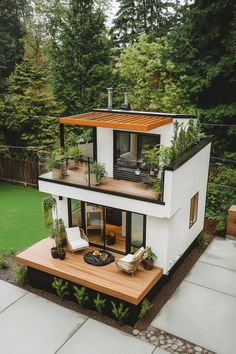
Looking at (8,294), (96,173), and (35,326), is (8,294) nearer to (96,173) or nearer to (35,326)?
(35,326)

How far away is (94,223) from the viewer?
35.0ft

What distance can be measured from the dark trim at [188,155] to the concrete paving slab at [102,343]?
14.6ft

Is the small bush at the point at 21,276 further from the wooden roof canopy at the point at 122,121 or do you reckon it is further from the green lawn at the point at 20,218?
the wooden roof canopy at the point at 122,121

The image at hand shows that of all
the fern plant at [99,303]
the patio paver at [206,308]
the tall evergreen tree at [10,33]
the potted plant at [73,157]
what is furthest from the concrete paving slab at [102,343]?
the tall evergreen tree at [10,33]

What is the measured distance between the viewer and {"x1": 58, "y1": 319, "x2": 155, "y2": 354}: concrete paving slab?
7.52 metres

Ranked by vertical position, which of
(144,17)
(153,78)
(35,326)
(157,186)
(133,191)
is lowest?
(35,326)

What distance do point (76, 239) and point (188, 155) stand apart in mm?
4495

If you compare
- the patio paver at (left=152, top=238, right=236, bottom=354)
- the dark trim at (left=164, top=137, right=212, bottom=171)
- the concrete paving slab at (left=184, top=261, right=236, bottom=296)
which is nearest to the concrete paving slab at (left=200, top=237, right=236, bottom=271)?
the patio paver at (left=152, top=238, right=236, bottom=354)

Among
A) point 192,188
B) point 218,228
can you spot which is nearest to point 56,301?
point 192,188

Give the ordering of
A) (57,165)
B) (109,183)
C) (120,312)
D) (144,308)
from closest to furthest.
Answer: (120,312) → (144,308) → (109,183) → (57,165)

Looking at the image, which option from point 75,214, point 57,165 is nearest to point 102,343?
point 75,214

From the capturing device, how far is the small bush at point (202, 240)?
1215 cm

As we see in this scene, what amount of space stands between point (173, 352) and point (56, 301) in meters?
3.68

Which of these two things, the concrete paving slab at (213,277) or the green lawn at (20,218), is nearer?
the concrete paving slab at (213,277)
